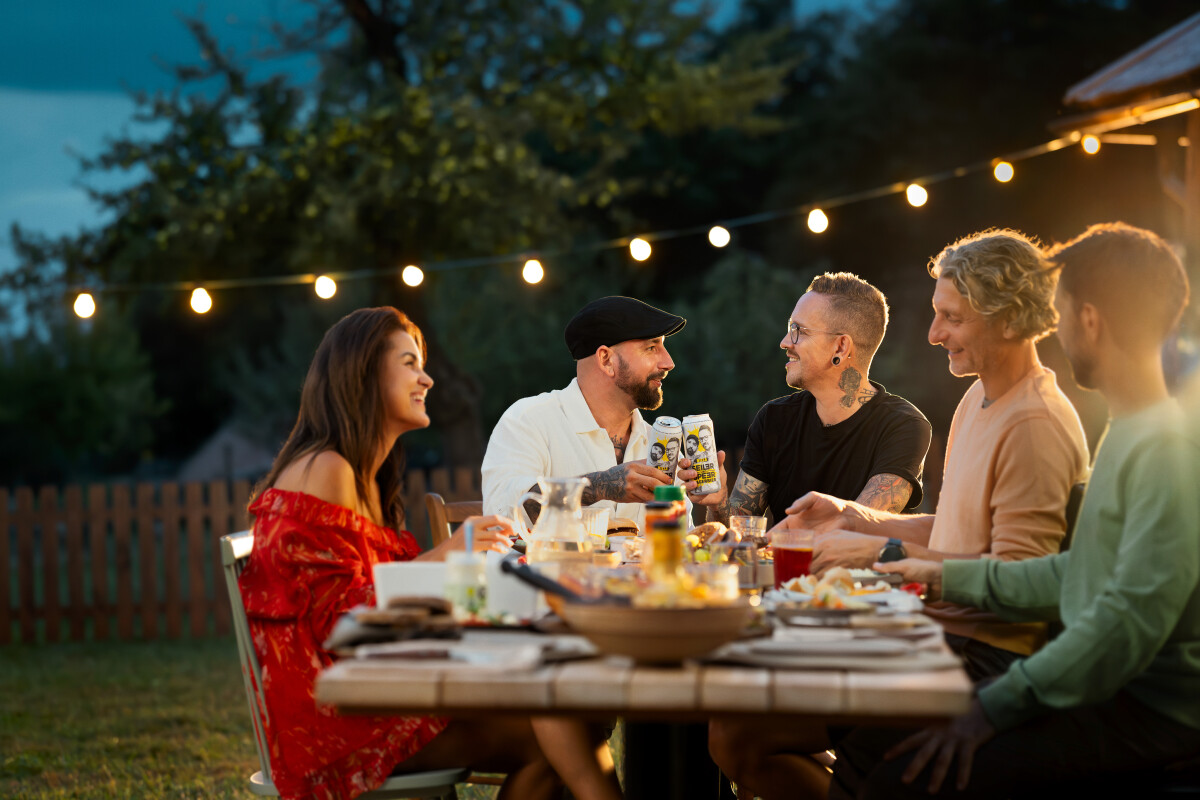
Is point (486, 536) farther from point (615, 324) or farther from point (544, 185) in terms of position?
point (544, 185)

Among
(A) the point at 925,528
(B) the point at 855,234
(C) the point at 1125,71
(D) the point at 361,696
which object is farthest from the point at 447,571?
(B) the point at 855,234

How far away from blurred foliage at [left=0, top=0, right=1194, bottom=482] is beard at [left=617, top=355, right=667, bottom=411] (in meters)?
4.83

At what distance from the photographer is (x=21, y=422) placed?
17.2m

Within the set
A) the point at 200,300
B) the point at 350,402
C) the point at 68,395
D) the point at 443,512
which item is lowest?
the point at 443,512

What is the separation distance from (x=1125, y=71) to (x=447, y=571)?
5.86m

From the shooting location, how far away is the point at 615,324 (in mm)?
4195

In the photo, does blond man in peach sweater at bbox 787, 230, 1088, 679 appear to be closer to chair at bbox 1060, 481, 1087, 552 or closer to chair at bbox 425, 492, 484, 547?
chair at bbox 1060, 481, 1087, 552

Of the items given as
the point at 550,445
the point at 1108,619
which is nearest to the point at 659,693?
the point at 1108,619

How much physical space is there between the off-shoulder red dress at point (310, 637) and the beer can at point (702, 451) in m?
1.01

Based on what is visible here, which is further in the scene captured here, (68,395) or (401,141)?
(68,395)

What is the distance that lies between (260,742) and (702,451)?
1.43 meters

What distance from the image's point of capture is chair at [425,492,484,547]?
11.9ft

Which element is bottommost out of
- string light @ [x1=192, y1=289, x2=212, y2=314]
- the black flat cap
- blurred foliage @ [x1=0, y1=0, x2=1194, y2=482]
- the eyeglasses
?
the eyeglasses

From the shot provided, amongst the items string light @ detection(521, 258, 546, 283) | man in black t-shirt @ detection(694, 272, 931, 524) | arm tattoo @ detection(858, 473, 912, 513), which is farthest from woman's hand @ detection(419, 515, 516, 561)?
string light @ detection(521, 258, 546, 283)
